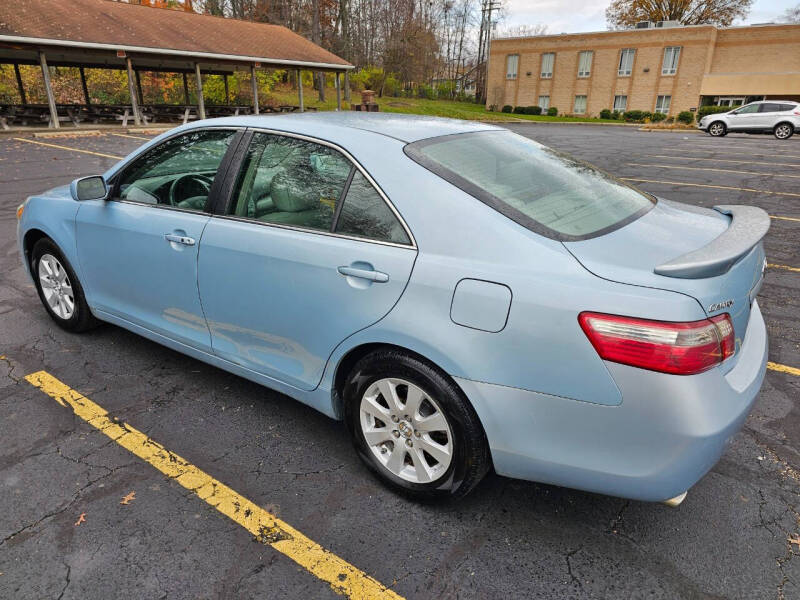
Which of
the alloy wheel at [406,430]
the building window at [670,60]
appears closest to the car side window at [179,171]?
the alloy wheel at [406,430]

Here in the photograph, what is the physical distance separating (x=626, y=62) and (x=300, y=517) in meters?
52.6

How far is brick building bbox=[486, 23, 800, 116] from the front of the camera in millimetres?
42406

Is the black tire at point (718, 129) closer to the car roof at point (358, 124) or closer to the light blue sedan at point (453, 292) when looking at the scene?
the light blue sedan at point (453, 292)

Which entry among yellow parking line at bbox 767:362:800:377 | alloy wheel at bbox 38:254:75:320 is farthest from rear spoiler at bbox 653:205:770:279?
alloy wheel at bbox 38:254:75:320

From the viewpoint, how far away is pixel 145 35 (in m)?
21.3

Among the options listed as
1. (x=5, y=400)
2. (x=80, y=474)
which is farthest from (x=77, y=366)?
(x=80, y=474)

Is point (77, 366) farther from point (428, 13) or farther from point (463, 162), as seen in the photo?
point (428, 13)

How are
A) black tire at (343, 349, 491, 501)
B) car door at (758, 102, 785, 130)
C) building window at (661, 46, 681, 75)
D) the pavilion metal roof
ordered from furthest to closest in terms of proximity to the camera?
building window at (661, 46, 681, 75) → car door at (758, 102, 785, 130) → the pavilion metal roof → black tire at (343, 349, 491, 501)

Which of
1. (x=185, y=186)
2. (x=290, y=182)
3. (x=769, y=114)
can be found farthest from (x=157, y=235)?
(x=769, y=114)

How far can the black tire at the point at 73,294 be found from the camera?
3773 millimetres

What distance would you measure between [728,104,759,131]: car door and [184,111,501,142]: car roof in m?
27.1

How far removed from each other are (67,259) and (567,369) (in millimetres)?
3417

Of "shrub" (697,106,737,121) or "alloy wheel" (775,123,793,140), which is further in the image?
"shrub" (697,106,737,121)

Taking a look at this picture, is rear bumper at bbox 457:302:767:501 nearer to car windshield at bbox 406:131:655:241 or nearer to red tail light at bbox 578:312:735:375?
red tail light at bbox 578:312:735:375
